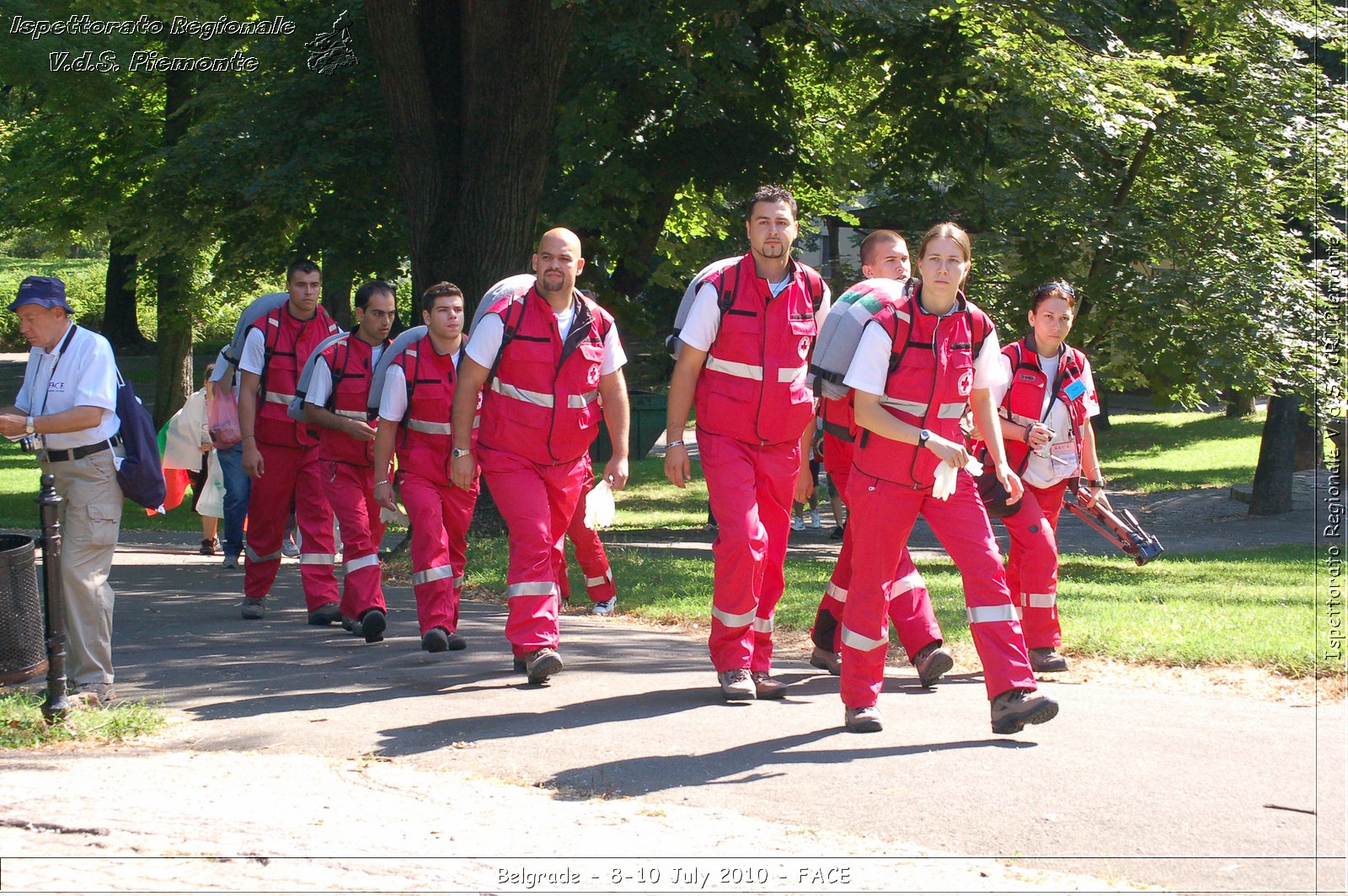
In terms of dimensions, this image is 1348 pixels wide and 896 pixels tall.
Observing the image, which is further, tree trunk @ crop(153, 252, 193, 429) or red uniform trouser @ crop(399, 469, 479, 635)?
→ tree trunk @ crop(153, 252, 193, 429)

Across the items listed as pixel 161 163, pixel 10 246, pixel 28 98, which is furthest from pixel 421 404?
pixel 10 246

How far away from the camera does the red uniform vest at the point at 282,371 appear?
353 inches

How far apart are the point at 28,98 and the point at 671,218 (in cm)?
947

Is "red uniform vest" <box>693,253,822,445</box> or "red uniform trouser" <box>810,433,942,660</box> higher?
"red uniform vest" <box>693,253,822,445</box>

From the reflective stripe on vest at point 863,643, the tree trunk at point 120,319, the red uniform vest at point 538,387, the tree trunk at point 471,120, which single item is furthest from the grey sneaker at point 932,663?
the tree trunk at point 120,319

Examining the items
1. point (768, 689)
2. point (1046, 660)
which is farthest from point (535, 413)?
point (1046, 660)

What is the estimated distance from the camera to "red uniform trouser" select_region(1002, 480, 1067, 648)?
24.3 feet

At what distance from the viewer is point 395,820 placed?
478 centimetres

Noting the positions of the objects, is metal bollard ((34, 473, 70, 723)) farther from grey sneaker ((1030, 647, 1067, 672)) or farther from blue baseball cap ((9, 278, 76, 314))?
grey sneaker ((1030, 647, 1067, 672))

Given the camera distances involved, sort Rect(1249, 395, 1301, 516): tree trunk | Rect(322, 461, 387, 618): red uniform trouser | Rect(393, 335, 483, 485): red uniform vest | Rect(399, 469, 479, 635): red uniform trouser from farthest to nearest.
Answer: Rect(1249, 395, 1301, 516): tree trunk
Rect(322, 461, 387, 618): red uniform trouser
Rect(393, 335, 483, 485): red uniform vest
Rect(399, 469, 479, 635): red uniform trouser

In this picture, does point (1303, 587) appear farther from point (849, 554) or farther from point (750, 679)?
point (750, 679)

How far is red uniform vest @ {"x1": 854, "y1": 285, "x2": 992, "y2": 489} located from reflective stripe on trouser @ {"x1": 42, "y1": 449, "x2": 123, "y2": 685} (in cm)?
354

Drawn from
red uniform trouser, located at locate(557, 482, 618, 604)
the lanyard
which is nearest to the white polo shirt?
the lanyard

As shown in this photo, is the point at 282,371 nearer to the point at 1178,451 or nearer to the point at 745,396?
the point at 745,396
